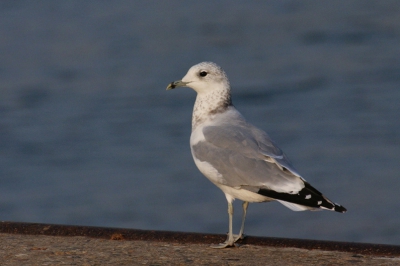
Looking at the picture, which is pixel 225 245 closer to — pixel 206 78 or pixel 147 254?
pixel 147 254

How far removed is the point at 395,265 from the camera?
4461 millimetres

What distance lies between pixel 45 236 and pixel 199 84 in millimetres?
1560

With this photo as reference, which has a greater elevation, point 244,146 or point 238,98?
point 238,98

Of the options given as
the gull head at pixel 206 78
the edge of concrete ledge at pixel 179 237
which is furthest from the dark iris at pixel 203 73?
the edge of concrete ledge at pixel 179 237

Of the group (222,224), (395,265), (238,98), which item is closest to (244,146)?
(395,265)

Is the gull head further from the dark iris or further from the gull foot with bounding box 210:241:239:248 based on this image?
the gull foot with bounding box 210:241:239:248

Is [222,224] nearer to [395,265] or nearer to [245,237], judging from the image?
[245,237]

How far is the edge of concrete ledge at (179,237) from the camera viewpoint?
483 centimetres

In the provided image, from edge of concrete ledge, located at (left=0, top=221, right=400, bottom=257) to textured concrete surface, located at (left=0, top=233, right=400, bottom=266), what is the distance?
0.08 metres

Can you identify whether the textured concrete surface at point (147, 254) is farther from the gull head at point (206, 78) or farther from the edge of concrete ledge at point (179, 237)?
the gull head at point (206, 78)

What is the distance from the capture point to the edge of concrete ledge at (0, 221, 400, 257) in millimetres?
4828

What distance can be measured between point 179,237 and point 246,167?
2.02 feet

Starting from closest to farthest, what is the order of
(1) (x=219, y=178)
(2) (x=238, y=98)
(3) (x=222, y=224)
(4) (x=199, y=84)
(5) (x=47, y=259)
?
(5) (x=47, y=259)
(1) (x=219, y=178)
(4) (x=199, y=84)
(3) (x=222, y=224)
(2) (x=238, y=98)

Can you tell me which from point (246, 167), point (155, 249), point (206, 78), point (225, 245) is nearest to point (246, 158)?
point (246, 167)
